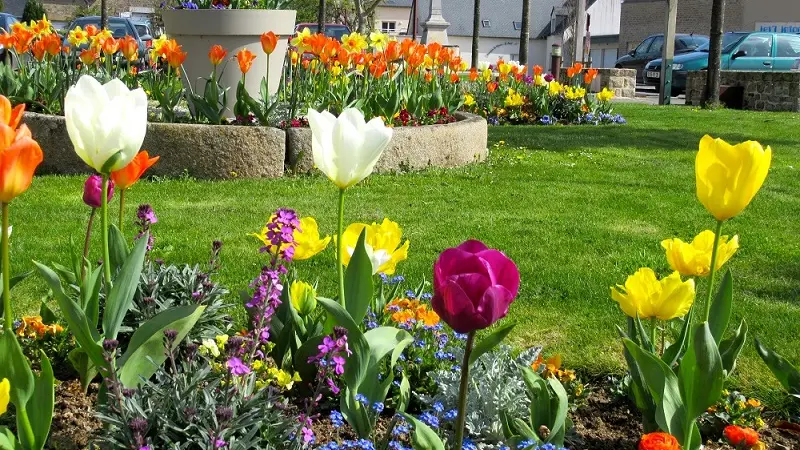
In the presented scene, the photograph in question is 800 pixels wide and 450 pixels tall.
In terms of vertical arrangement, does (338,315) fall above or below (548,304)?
above

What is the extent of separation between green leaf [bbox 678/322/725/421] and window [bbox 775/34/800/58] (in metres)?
22.7

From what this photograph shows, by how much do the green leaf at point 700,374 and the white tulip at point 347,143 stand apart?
825mm

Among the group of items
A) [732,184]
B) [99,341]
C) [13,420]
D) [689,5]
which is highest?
[689,5]

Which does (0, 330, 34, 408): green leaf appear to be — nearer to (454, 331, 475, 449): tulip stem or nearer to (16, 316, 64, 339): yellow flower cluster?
(454, 331, 475, 449): tulip stem

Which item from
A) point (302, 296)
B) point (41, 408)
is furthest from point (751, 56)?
point (41, 408)

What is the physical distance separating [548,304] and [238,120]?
3.93 m

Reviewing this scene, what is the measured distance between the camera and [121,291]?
216 centimetres

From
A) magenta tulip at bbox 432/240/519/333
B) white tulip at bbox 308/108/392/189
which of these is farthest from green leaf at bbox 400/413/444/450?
white tulip at bbox 308/108/392/189

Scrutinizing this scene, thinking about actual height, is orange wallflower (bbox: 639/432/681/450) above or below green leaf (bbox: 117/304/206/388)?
below

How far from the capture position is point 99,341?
215cm

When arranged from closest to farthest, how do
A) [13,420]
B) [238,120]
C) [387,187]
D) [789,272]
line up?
1. [13,420]
2. [789,272]
3. [387,187]
4. [238,120]

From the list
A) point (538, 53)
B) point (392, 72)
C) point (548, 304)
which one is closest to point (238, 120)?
point (392, 72)

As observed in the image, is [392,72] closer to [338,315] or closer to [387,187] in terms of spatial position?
[387,187]

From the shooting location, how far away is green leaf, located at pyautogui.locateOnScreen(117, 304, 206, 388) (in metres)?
2.13
